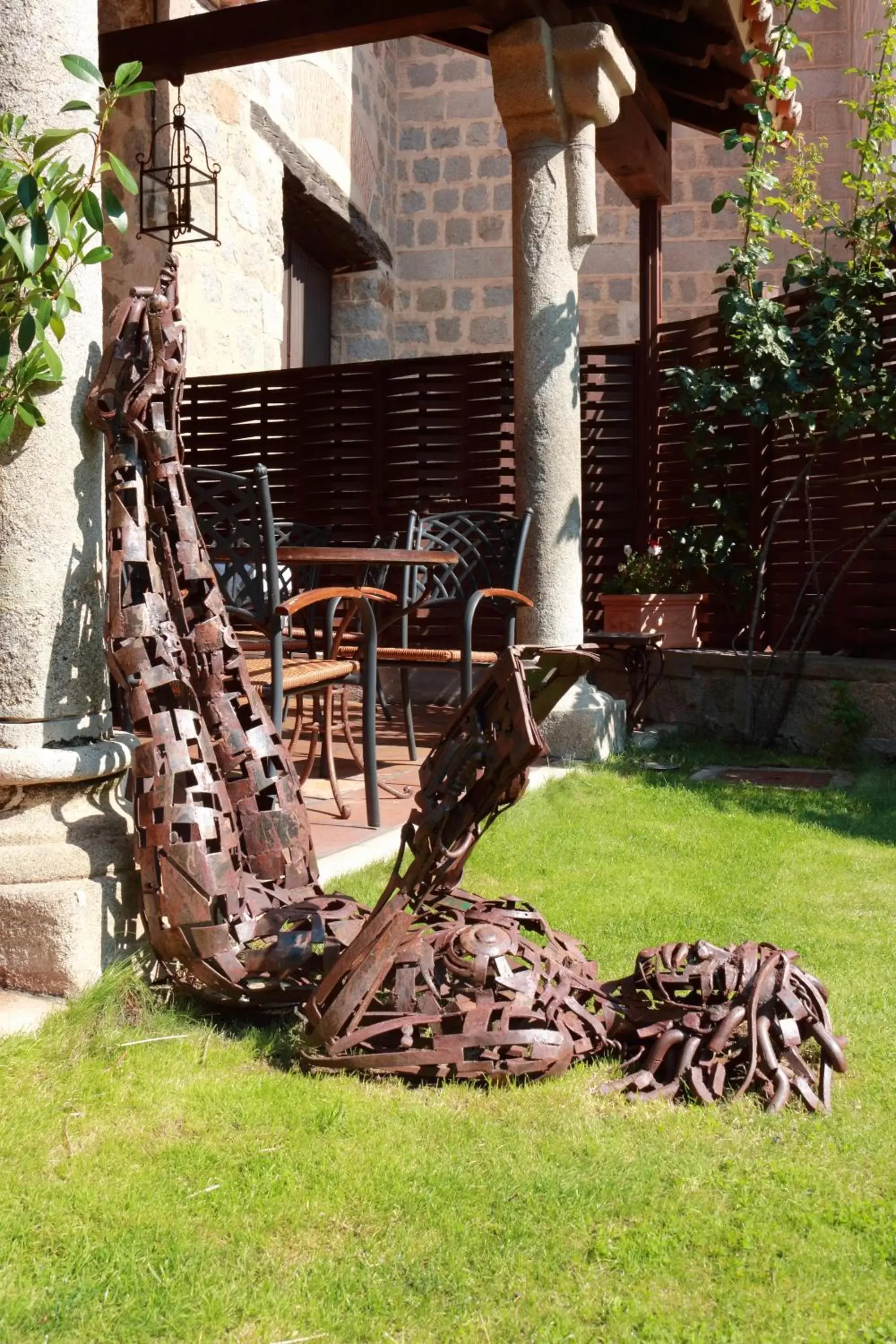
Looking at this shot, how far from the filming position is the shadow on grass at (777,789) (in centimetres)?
443

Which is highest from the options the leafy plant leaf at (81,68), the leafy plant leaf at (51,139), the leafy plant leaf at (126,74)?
the leafy plant leaf at (126,74)

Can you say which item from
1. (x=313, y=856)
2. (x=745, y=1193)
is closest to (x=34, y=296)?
(x=313, y=856)

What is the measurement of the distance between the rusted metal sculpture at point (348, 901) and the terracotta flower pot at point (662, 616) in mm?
4243

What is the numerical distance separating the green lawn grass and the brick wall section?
11380 mm

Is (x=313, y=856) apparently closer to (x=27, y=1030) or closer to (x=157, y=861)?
(x=157, y=861)

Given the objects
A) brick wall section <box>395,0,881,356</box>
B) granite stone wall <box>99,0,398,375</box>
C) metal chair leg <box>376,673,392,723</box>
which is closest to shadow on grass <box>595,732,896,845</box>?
metal chair leg <box>376,673,392,723</box>

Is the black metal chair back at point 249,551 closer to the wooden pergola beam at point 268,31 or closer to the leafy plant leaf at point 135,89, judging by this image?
the leafy plant leaf at point 135,89

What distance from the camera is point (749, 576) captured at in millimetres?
6785

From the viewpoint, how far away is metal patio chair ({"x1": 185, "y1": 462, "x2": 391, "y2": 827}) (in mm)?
3479

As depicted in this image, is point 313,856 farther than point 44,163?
Yes

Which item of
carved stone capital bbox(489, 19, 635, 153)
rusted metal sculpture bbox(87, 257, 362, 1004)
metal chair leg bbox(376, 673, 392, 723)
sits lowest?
metal chair leg bbox(376, 673, 392, 723)

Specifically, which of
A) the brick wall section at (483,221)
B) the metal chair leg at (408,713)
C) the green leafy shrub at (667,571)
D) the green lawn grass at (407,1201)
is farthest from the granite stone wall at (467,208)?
the green lawn grass at (407,1201)

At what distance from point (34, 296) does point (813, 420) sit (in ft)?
15.2

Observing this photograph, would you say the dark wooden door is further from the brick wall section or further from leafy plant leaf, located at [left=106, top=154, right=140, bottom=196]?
leafy plant leaf, located at [left=106, top=154, right=140, bottom=196]
